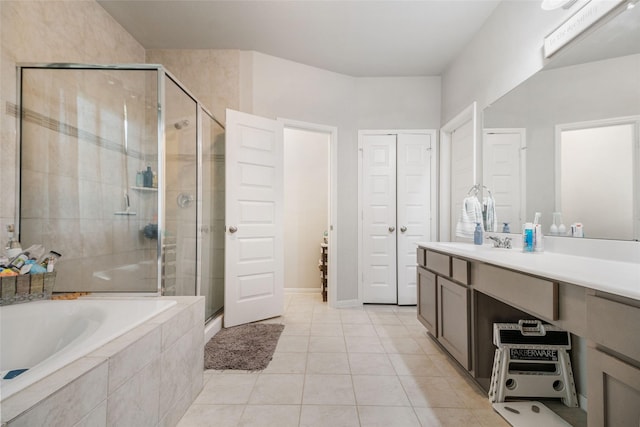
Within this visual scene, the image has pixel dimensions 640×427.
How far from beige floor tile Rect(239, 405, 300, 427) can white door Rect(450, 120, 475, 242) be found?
231 cm

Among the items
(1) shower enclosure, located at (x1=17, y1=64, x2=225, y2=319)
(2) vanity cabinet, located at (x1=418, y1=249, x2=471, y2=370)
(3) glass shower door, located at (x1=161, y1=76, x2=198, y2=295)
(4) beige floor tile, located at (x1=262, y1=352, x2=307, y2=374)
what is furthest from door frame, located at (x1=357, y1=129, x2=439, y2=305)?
(1) shower enclosure, located at (x1=17, y1=64, x2=225, y2=319)

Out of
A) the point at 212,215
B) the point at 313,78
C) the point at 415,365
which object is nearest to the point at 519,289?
the point at 415,365

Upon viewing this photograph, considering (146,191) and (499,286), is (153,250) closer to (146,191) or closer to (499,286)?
(146,191)

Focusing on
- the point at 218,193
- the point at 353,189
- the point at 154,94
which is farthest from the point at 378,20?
the point at 218,193

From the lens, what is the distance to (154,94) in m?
1.82

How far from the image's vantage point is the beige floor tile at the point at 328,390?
1.48 metres

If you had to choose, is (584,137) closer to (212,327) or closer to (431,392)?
(431,392)

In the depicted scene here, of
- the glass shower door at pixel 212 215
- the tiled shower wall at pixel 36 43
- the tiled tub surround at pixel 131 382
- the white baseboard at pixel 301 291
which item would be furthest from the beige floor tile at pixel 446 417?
the white baseboard at pixel 301 291

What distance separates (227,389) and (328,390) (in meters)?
0.58

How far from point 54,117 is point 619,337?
289 cm

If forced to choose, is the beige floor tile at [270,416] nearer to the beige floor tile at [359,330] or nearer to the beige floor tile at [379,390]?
the beige floor tile at [379,390]

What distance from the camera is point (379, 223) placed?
327 centimetres

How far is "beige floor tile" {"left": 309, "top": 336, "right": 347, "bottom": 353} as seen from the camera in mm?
2082

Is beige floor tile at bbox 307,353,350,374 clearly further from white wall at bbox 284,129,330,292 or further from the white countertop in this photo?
white wall at bbox 284,129,330,292
